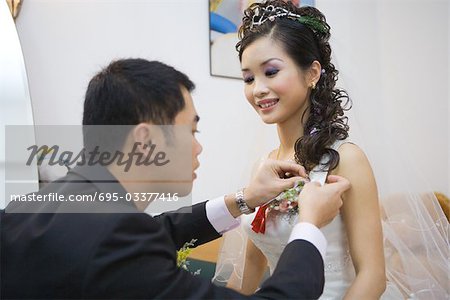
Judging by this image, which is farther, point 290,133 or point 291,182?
point 290,133

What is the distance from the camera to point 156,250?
2.51 ft

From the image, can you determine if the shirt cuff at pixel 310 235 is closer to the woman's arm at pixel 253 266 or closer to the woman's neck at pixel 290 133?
the woman's neck at pixel 290 133

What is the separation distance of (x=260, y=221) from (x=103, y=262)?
63 cm

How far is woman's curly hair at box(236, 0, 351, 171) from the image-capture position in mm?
1252

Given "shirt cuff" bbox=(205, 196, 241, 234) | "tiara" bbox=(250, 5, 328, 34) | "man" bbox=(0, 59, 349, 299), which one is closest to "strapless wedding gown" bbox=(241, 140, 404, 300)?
"shirt cuff" bbox=(205, 196, 241, 234)

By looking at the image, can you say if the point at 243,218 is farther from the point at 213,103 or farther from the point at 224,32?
the point at 224,32

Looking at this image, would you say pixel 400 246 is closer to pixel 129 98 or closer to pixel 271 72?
pixel 271 72

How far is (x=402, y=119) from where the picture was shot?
2.31m

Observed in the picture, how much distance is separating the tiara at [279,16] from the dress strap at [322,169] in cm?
35

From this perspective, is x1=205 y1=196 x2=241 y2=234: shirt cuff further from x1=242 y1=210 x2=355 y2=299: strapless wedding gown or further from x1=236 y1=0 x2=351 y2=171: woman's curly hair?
x1=236 y1=0 x2=351 y2=171: woman's curly hair

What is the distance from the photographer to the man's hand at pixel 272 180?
3.89 ft

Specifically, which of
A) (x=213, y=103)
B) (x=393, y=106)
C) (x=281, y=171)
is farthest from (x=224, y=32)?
(x=281, y=171)

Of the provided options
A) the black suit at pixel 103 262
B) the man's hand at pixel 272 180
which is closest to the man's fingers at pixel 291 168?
the man's hand at pixel 272 180

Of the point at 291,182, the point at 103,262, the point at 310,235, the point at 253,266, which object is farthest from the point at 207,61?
the point at 103,262
